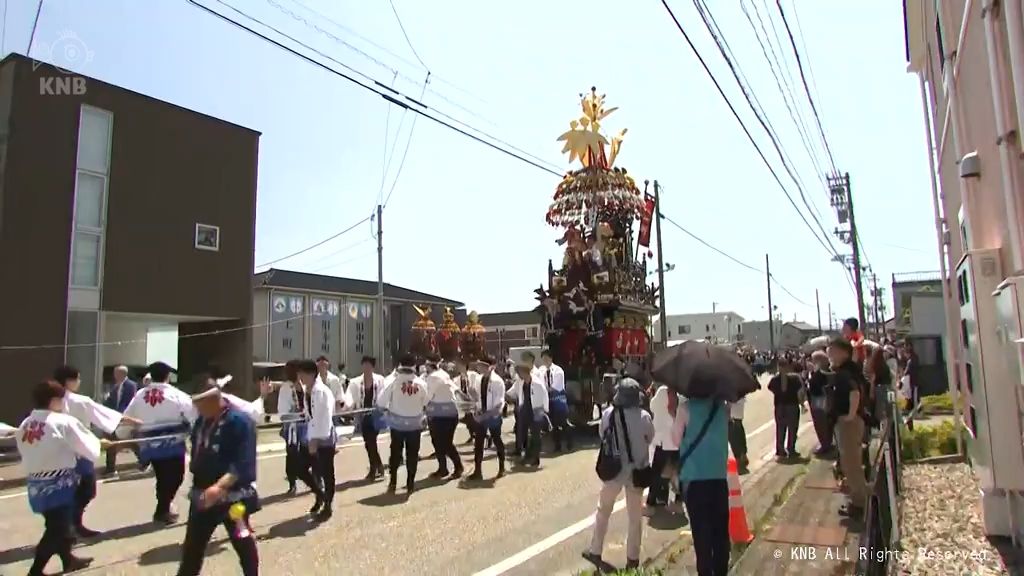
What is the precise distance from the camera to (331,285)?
45.6 metres

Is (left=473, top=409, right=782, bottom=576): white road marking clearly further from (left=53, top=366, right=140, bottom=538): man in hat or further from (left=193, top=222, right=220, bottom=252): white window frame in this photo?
(left=193, top=222, right=220, bottom=252): white window frame

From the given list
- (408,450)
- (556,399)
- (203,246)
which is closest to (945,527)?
(408,450)

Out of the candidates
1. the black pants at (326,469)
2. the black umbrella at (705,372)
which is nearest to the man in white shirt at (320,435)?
the black pants at (326,469)

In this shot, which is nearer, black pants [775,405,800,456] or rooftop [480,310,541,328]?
black pants [775,405,800,456]

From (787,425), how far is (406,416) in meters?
6.73

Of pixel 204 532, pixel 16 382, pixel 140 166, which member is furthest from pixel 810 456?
pixel 140 166

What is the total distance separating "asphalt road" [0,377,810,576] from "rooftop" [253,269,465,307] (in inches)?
1252

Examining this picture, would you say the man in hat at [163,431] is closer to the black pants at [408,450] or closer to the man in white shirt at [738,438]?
the black pants at [408,450]

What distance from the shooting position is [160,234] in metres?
20.3

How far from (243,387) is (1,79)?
38.4ft

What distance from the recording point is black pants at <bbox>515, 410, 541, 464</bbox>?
11289mm

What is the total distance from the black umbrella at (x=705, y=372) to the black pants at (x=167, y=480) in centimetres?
581

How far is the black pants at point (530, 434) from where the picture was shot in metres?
11.3

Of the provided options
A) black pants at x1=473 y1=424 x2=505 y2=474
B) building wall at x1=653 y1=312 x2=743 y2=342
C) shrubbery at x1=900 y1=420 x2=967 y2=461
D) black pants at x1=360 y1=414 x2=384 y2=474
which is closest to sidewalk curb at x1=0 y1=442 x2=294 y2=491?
black pants at x1=360 y1=414 x2=384 y2=474
